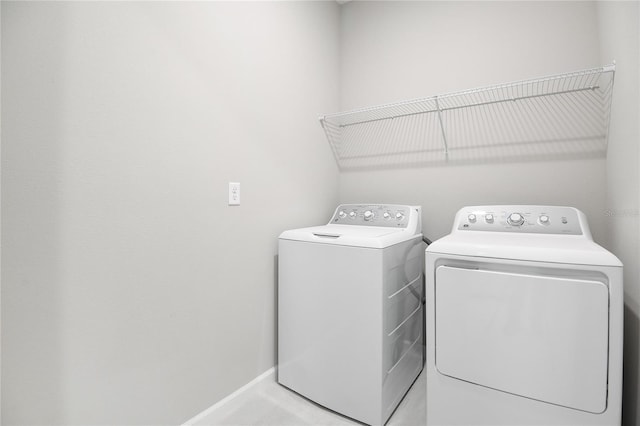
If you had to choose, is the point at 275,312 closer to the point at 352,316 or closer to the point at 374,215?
the point at 352,316

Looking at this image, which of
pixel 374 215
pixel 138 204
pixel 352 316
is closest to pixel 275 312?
pixel 352 316

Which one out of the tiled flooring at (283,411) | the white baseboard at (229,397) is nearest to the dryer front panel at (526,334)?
the tiled flooring at (283,411)

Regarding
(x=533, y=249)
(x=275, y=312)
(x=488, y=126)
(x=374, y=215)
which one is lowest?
(x=275, y=312)

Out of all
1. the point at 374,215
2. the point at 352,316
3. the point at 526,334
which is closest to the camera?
the point at 526,334

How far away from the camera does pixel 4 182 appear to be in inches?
34.9

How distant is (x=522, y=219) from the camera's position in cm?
151

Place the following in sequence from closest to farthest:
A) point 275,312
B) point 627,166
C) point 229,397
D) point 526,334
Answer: point 526,334
point 627,166
point 229,397
point 275,312

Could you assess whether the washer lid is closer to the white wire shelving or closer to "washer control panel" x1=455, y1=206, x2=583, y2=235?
"washer control panel" x1=455, y1=206, x2=583, y2=235

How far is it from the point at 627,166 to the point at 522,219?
447 mm

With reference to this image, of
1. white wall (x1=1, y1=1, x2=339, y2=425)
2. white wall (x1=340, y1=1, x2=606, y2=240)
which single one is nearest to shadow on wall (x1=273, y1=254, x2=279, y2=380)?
white wall (x1=1, y1=1, x2=339, y2=425)

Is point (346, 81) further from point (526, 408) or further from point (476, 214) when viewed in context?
point (526, 408)

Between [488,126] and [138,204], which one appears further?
[488,126]

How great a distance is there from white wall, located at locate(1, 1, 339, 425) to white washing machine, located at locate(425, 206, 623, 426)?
1.01m

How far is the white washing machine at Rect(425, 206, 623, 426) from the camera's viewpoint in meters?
0.96
